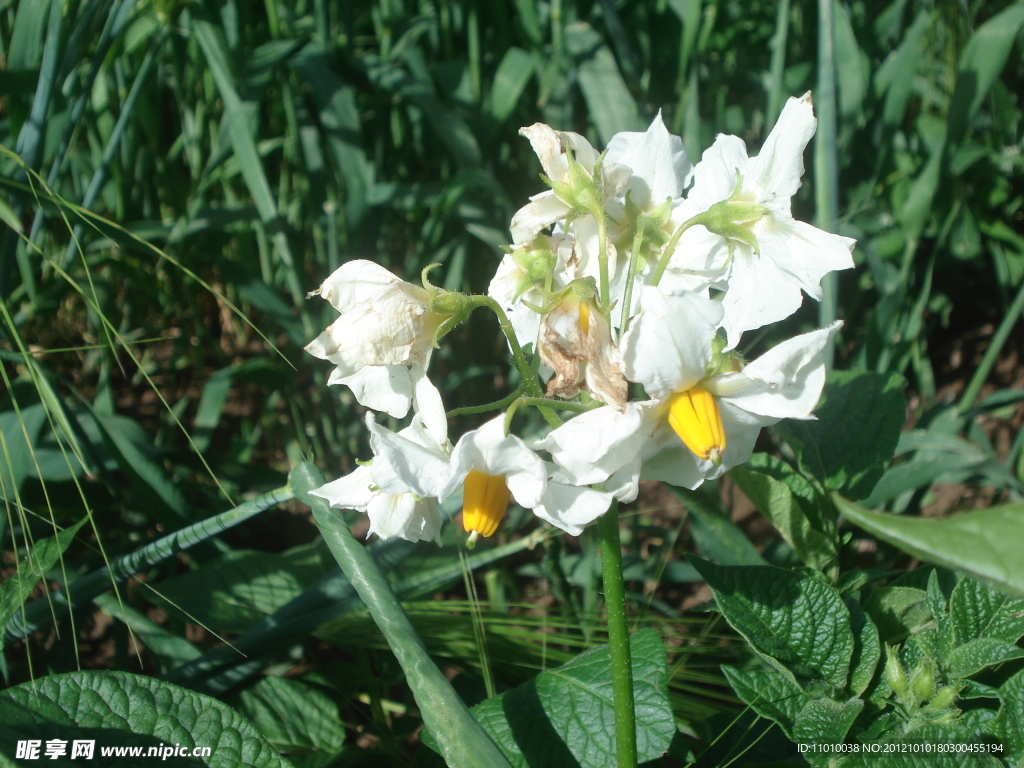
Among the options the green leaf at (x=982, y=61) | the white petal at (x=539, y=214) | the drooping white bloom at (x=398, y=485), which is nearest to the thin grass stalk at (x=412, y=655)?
the drooping white bloom at (x=398, y=485)

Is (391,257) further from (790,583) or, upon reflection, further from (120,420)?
(790,583)

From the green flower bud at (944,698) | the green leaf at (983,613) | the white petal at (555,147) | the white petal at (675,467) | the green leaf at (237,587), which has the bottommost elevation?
the green leaf at (237,587)

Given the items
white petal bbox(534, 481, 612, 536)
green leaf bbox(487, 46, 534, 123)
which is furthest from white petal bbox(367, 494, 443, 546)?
green leaf bbox(487, 46, 534, 123)

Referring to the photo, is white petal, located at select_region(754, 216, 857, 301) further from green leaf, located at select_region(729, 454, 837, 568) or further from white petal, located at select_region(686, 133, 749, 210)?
green leaf, located at select_region(729, 454, 837, 568)

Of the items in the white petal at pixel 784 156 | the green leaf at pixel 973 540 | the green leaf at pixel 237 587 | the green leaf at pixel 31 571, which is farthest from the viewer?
the green leaf at pixel 237 587

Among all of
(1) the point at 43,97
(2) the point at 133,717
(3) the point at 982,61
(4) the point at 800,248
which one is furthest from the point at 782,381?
(3) the point at 982,61

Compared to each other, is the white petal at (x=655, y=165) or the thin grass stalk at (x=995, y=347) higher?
the white petal at (x=655, y=165)

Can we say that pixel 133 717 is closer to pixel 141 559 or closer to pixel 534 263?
pixel 141 559

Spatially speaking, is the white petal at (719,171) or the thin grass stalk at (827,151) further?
the thin grass stalk at (827,151)

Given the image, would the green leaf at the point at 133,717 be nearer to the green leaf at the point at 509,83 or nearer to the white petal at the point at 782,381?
the white petal at the point at 782,381
